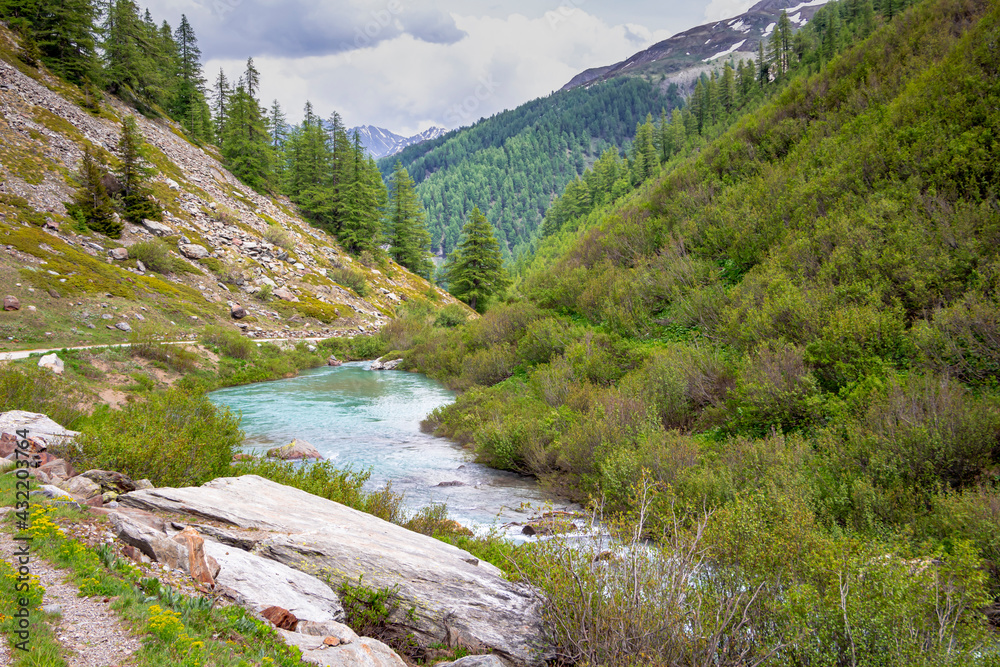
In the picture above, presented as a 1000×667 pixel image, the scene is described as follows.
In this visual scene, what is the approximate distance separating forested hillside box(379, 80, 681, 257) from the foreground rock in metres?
128

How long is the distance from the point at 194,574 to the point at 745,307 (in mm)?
11576

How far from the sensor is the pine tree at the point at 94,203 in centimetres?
2655

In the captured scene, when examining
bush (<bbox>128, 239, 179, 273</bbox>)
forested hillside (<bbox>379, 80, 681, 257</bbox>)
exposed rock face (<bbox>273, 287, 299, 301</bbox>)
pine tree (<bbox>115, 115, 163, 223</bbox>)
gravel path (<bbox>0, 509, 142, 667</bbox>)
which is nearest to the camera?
gravel path (<bbox>0, 509, 142, 667</bbox>)

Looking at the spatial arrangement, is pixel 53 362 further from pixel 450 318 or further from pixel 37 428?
pixel 450 318

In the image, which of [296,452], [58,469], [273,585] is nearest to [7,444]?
[58,469]

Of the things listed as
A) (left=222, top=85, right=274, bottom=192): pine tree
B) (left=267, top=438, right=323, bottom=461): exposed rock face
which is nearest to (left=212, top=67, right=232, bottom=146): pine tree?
(left=222, top=85, right=274, bottom=192): pine tree

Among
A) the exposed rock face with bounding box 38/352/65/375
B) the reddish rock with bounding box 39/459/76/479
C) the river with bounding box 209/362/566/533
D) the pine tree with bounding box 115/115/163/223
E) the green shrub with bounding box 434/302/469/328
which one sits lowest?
the river with bounding box 209/362/566/533

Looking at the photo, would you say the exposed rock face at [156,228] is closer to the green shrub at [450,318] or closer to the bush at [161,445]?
the green shrub at [450,318]

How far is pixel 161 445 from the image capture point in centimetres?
687

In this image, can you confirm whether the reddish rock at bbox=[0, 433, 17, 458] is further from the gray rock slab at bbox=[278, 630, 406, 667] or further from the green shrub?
the green shrub

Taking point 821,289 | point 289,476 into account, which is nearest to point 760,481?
Result: point 821,289

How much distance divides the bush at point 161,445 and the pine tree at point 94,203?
23.7 meters

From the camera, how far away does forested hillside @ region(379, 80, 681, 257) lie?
5812 inches

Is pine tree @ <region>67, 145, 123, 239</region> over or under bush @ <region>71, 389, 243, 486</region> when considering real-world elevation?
over
